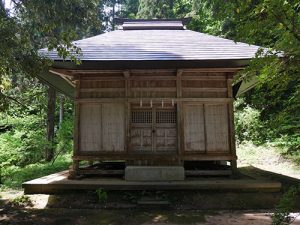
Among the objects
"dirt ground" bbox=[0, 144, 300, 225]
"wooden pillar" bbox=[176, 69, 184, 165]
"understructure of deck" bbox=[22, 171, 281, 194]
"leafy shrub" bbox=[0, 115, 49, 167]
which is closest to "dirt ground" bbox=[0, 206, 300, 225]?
"dirt ground" bbox=[0, 144, 300, 225]

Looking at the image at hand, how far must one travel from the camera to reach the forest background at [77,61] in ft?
11.2

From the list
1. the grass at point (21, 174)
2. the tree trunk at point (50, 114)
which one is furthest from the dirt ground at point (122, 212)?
the tree trunk at point (50, 114)

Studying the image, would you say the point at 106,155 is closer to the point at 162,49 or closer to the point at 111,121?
the point at 111,121

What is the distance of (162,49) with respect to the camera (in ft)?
30.8

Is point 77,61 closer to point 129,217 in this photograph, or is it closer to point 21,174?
point 129,217

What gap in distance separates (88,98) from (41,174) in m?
4.83

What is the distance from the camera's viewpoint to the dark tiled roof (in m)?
8.43

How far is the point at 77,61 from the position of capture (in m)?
6.28

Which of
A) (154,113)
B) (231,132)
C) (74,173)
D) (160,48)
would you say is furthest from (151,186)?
(160,48)

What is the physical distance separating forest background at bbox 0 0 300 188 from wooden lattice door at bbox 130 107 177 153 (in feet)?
7.96

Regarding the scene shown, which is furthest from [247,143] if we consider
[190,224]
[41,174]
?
[190,224]

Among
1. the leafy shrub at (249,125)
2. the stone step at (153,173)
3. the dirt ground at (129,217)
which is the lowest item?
the dirt ground at (129,217)

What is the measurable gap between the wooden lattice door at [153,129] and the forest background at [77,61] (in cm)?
243

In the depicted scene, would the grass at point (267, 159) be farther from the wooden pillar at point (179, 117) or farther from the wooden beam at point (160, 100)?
the wooden pillar at point (179, 117)
